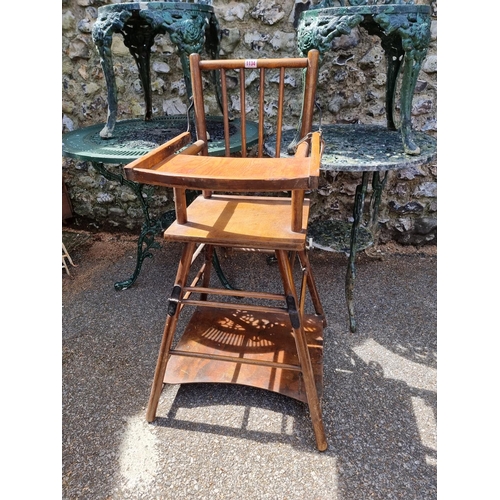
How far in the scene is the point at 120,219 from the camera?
2.91 meters

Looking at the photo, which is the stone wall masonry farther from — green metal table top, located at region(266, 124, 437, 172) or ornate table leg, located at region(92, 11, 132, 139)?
ornate table leg, located at region(92, 11, 132, 139)

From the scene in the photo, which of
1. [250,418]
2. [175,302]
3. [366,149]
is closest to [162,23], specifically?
[366,149]

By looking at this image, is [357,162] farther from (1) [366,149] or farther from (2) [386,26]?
(2) [386,26]

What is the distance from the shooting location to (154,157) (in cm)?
121

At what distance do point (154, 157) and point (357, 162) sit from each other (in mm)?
767

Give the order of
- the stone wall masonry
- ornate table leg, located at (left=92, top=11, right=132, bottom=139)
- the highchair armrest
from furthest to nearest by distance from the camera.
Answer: the stone wall masonry < ornate table leg, located at (left=92, top=11, right=132, bottom=139) < the highchair armrest

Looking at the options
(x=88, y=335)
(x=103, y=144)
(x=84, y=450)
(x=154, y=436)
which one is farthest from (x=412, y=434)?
(x=103, y=144)

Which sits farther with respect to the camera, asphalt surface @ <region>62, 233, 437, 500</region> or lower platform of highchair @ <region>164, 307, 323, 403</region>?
lower platform of highchair @ <region>164, 307, 323, 403</region>

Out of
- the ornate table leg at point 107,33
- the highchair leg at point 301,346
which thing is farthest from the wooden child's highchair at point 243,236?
the ornate table leg at point 107,33

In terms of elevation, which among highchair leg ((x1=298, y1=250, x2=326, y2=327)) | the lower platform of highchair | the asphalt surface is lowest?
the asphalt surface

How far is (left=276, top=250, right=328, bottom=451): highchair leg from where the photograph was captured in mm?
1275

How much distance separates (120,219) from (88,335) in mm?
1161

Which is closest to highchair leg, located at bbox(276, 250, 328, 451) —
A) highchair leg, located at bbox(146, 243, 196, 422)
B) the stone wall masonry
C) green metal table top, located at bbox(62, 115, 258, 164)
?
highchair leg, located at bbox(146, 243, 196, 422)

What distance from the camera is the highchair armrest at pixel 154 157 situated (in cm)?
107
